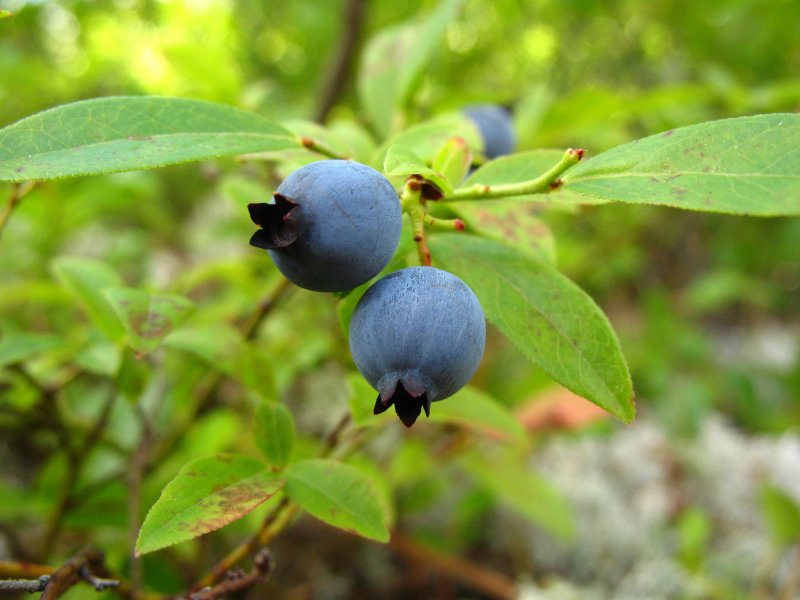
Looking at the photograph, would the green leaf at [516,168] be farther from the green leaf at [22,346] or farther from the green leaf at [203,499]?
the green leaf at [22,346]

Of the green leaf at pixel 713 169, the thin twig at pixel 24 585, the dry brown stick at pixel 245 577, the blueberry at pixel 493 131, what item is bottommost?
the dry brown stick at pixel 245 577

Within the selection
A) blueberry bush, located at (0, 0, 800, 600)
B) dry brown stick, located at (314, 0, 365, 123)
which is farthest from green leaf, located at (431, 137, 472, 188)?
dry brown stick, located at (314, 0, 365, 123)

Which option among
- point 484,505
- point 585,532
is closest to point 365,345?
point 484,505

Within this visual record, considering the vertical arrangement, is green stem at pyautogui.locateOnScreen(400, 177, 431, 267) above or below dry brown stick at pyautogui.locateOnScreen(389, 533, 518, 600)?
above

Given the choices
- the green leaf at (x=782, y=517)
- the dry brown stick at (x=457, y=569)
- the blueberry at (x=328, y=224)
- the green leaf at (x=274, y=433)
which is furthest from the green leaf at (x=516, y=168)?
the green leaf at (x=782, y=517)

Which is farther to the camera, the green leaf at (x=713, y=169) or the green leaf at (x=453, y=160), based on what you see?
the green leaf at (x=453, y=160)

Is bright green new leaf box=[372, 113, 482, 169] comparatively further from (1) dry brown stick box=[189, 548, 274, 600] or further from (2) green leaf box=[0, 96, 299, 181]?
(1) dry brown stick box=[189, 548, 274, 600]
